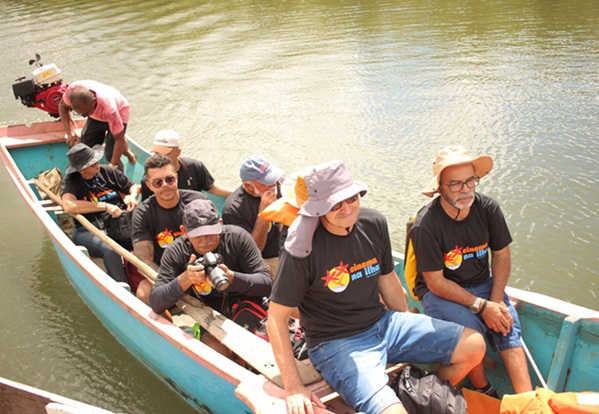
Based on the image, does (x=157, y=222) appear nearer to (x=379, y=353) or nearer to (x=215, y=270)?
(x=215, y=270)

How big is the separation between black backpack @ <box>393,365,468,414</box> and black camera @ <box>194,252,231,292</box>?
41.4 inches

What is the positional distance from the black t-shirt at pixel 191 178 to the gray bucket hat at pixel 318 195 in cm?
234

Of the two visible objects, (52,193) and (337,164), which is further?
(52,193)

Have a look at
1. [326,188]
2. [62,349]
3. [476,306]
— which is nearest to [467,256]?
[476,306]

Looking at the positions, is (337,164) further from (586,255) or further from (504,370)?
(586,255)

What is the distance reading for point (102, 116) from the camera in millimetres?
6203

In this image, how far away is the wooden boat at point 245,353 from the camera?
2947 mm

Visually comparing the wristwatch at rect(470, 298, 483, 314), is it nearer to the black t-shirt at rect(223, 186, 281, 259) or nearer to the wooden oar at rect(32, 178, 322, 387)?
the wooden oar at rect(32, 178, 322, 387)

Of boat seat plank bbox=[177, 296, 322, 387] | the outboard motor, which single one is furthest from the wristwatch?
the outboard motor

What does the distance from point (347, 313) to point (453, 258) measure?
76cm

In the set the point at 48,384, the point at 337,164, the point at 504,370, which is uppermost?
the point at 337,164

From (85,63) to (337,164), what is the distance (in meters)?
11.8

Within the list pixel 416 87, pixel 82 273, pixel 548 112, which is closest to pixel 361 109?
pixel 416 87

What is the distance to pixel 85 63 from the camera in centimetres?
1300
